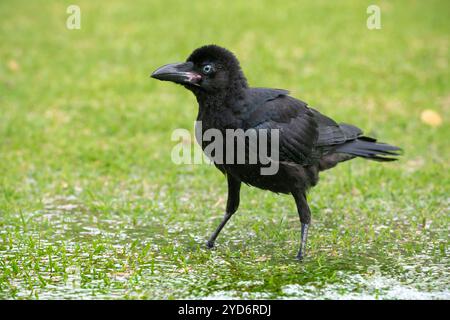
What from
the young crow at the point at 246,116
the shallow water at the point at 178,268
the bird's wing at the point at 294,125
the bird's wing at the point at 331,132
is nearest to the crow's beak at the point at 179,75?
the young crow at the point at 246,116

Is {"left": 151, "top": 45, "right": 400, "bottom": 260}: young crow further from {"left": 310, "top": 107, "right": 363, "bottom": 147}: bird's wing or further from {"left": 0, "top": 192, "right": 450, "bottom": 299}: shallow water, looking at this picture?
{"left": 0, "top": 192, "right": 450, "bottom": 299}: shallow water

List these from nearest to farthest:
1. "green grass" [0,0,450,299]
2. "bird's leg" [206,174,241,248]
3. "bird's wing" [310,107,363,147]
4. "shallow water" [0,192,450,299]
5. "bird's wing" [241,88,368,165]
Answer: "shallow water" [0,192,450,299], "green grass" [0,0,450,299], "bird's wing" [241,88,368,165], "bird's leg" [206,174,241,248], "bird's wing" [310,107,363,147]

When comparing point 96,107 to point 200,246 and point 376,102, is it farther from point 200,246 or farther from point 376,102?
point 200,246

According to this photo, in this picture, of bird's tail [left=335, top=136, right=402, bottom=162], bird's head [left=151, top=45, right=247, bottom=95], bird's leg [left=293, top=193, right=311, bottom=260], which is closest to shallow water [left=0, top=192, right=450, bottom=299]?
bird's leg [left=293, top=193, right=311, bottom=260]

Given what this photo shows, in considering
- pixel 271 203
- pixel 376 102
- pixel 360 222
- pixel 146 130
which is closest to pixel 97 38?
pixel 146 130

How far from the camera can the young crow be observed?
5.74m

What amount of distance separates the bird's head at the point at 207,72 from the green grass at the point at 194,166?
134cm

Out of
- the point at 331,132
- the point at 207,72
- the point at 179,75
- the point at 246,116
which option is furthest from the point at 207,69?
the point at 331,132

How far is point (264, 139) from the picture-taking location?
5.74 m

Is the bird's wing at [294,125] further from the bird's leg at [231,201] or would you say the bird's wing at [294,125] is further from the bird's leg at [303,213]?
the bird's leg at [231,201]

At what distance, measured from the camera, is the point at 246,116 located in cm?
577

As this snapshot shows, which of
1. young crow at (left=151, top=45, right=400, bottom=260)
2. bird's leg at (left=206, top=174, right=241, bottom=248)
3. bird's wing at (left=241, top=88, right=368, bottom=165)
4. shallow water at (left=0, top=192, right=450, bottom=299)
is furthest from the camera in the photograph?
bird's leg at (left=206, top=174, right=241, bottom=248)

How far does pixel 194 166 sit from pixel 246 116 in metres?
3.08
